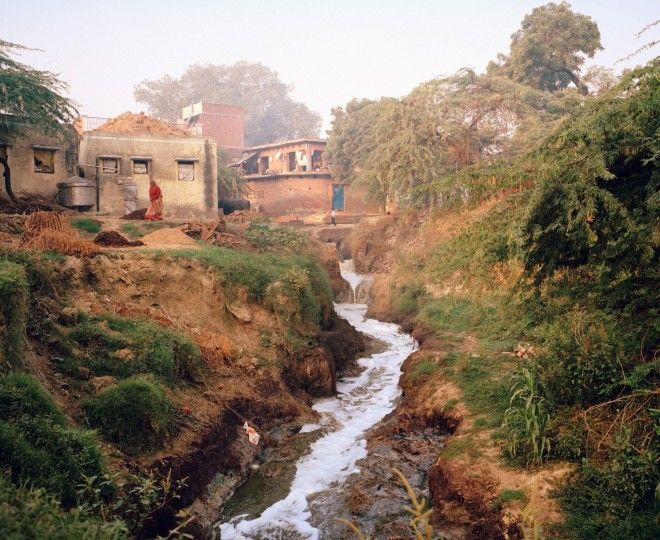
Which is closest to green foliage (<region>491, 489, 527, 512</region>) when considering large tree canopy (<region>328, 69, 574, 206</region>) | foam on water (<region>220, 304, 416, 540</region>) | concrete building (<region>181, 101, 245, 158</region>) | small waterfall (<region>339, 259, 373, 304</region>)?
foam on water (<region>220, 304, 416, 540</region>)

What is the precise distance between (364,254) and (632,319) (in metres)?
26.3

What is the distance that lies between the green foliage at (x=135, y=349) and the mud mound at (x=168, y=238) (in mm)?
5324

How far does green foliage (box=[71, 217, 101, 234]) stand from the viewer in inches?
752

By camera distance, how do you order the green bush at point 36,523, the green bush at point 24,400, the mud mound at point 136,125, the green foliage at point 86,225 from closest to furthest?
the green bush at point 36,523 → the green bush at point 24,400 → the green foliage at point 86,225 → the mud mound at point 136,125

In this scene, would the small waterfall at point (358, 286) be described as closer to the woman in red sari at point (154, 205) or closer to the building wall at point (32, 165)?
the woman in red sari at point (154, 205)

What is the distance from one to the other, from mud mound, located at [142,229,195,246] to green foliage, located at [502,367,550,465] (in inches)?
451

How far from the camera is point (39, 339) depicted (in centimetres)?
1109

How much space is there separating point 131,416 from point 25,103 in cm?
1923

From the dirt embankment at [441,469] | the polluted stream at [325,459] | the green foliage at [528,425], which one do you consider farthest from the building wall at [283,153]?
the green foliage at [528,425]

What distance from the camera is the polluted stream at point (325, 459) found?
31.7ft

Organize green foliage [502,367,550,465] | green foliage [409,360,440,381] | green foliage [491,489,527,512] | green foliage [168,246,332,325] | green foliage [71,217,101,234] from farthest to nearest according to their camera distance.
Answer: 1. green foliage [71,217,101,234]
2. green foliage [168,246,332,325]
3. green foliage [409,360,440,381]
4. green foliage [502,367,550,465]
5. green foliage [491,489,527,512]

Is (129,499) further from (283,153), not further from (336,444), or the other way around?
(283,153)

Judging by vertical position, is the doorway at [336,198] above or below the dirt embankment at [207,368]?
above

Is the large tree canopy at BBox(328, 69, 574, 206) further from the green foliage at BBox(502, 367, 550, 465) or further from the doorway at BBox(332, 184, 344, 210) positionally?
the green foliage at BBox(502, 367, 550, 465)
